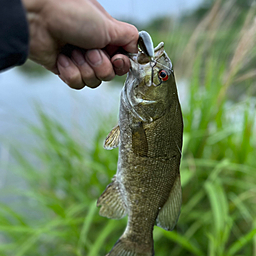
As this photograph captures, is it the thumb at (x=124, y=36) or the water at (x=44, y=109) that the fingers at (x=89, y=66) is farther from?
the water at (x=44, y=109)

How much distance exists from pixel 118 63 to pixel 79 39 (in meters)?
0.19

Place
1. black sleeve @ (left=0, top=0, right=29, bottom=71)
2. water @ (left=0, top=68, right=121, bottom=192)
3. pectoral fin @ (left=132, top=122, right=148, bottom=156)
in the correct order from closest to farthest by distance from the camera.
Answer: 1. black sleeve @ (left=0, top=0, right=29, bottom=71)
2. pectoral fin @ (left=132, top=122, right=148, bottom=156)
3. water @ (left=0, top=68, right=121, bottom=192)

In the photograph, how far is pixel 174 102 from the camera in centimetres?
117

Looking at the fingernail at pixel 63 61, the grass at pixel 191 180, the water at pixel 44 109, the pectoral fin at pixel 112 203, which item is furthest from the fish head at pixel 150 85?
the water at pixel 44 109

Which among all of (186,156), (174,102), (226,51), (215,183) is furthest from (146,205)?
(226,51)

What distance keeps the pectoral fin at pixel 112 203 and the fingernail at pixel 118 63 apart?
1.85 feet

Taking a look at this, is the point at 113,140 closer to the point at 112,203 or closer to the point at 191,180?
the point at 112,203

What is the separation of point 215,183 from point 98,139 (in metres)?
1.03

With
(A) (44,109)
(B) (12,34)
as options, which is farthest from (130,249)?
(A) (44,109)

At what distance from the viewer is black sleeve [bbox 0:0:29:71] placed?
823mm

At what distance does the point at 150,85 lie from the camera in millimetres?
1168

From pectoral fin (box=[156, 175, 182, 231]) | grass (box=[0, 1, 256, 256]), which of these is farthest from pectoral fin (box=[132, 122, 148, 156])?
grass (box=[0, 1, 256, 256])

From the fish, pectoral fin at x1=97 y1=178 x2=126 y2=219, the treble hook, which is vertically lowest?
pectoral fin at x1=97 y1=178 x2=126 y2=219

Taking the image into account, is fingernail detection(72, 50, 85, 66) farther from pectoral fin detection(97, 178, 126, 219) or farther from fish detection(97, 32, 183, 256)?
pectoral fin detection(97, 178, 126, 219)
